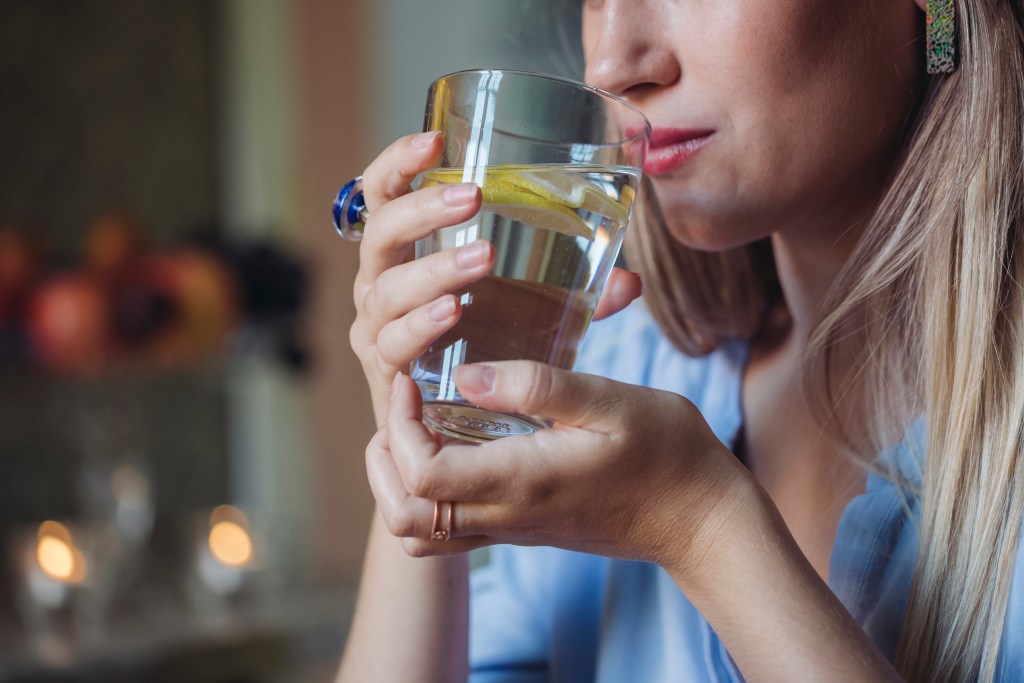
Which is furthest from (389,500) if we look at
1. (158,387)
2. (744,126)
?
(158,387)

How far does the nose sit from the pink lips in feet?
0.12

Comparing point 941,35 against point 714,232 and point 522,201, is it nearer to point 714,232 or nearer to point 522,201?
point 714,232

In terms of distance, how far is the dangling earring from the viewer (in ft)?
2.47

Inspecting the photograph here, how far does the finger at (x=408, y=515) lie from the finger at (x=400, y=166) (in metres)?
0.17

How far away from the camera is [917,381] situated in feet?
2.60

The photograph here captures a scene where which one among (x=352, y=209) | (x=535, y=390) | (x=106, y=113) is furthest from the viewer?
(x=106, y=113)

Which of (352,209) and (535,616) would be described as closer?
(352,209)

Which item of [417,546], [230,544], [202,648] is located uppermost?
[417,546]

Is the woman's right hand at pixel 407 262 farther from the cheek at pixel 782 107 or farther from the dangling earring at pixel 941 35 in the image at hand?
the dangling earring at pixel 941 35

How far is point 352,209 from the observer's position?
73 centimetres

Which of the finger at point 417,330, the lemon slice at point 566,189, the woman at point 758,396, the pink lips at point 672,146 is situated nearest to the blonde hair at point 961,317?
the woman at point 758,396

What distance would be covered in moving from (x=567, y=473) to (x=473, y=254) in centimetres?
13

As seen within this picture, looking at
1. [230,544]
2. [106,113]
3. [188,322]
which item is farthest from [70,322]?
[106,113]

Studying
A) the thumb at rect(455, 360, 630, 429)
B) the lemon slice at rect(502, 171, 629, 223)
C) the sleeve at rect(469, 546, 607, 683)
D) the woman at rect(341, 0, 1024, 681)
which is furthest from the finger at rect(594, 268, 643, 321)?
the sleeve at rect(469, 546, 607, 683)
